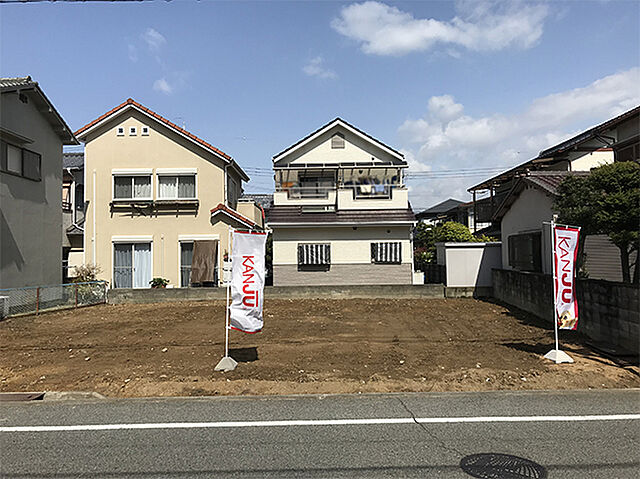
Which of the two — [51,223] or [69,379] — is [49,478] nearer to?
[69,379]

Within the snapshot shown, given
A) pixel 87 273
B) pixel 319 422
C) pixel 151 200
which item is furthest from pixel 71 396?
pixel 151 200

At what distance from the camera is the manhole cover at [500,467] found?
381cm

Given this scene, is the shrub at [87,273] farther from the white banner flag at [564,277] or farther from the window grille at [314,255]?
the white banner flag at [564,277]

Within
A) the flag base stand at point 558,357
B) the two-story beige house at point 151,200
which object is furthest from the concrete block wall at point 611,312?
the two-story beige house at point 151,200

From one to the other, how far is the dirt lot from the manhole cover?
2.28 meters

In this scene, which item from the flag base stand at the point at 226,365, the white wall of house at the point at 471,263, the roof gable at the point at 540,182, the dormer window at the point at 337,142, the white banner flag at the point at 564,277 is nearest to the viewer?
the flag base stand at the point at 226,365

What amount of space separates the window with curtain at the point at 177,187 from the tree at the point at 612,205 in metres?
15.1

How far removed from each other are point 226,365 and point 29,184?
12.9m

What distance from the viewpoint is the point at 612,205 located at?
28.2 ft

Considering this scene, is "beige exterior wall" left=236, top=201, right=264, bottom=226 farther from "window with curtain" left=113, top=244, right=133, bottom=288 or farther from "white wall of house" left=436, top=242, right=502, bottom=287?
"white wall of house" left=436, top=242, right=502, bottom=287

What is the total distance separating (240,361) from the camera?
7.91 metres

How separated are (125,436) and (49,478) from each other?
0.92m

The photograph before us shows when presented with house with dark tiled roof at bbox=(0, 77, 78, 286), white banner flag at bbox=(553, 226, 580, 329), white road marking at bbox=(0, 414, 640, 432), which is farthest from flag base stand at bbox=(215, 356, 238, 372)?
house with dark tiled roof at bbox=(0, 77, 78, 286)

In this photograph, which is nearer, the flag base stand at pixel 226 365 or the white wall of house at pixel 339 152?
the flag base stand at pixel 226 365
